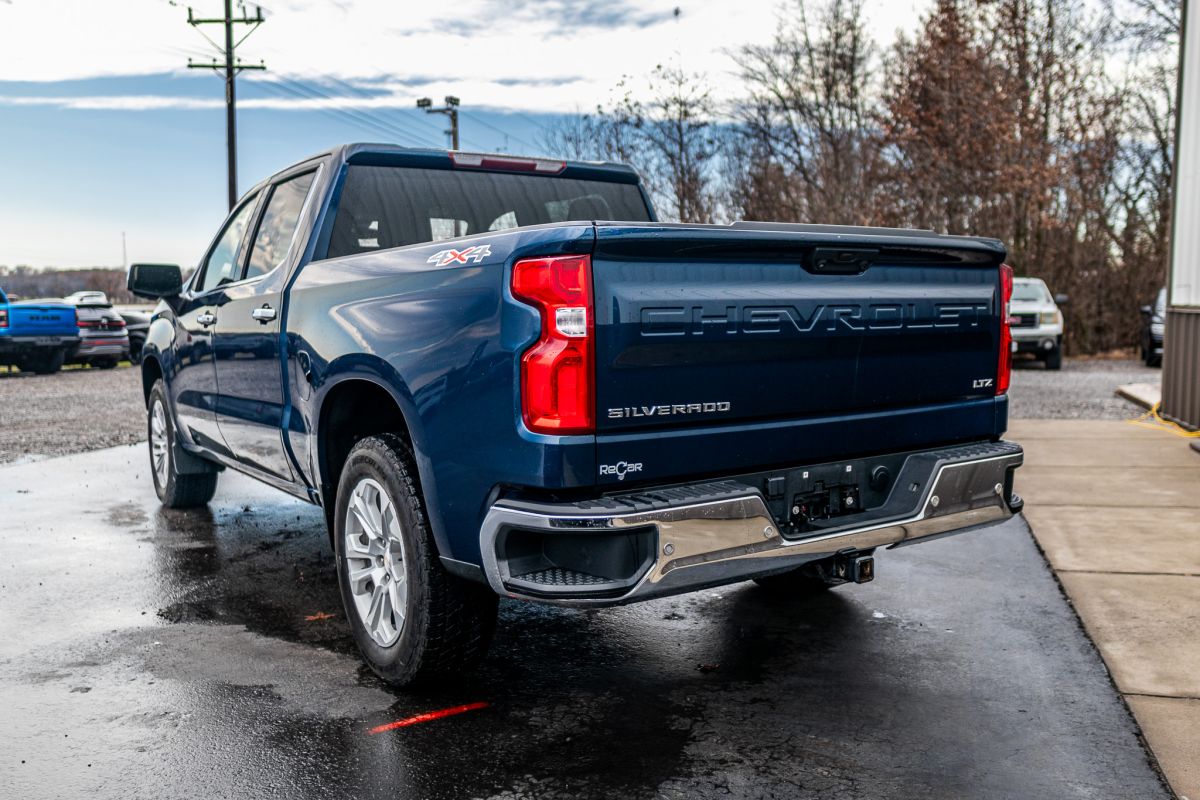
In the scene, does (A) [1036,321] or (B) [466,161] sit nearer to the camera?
(B) [466,161]

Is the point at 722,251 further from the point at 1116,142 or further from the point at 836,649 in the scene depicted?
the point at 1116,142

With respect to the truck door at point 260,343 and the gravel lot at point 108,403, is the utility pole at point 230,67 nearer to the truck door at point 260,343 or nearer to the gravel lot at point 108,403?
the gravel lot at point 108,403

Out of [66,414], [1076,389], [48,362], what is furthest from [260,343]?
[48,362]

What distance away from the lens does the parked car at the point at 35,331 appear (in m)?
21.1

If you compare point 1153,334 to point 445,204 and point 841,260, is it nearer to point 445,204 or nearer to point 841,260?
point 445,204

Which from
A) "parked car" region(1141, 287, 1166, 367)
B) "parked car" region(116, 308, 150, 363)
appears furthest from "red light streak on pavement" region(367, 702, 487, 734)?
"parked car" region(116, 308, 150, 363)

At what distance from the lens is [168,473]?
23.9ft

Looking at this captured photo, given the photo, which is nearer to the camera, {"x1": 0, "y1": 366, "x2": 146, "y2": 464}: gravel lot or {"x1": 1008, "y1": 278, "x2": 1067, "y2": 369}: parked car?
{"x1": 0, "y1": 366, "x2": 146, "y2": 464}: gravel lot

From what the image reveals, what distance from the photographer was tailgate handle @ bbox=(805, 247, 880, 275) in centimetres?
365

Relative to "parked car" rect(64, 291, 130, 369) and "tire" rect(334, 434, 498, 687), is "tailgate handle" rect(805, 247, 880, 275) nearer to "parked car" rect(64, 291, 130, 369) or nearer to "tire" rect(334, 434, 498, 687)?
"tire" rect(334, 434, 498, 687)

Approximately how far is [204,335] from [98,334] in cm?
1935

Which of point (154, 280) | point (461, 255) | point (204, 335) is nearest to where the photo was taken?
point (461, 255)

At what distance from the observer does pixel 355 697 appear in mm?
3895

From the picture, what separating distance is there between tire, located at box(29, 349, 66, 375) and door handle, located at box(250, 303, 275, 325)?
19.7 m
